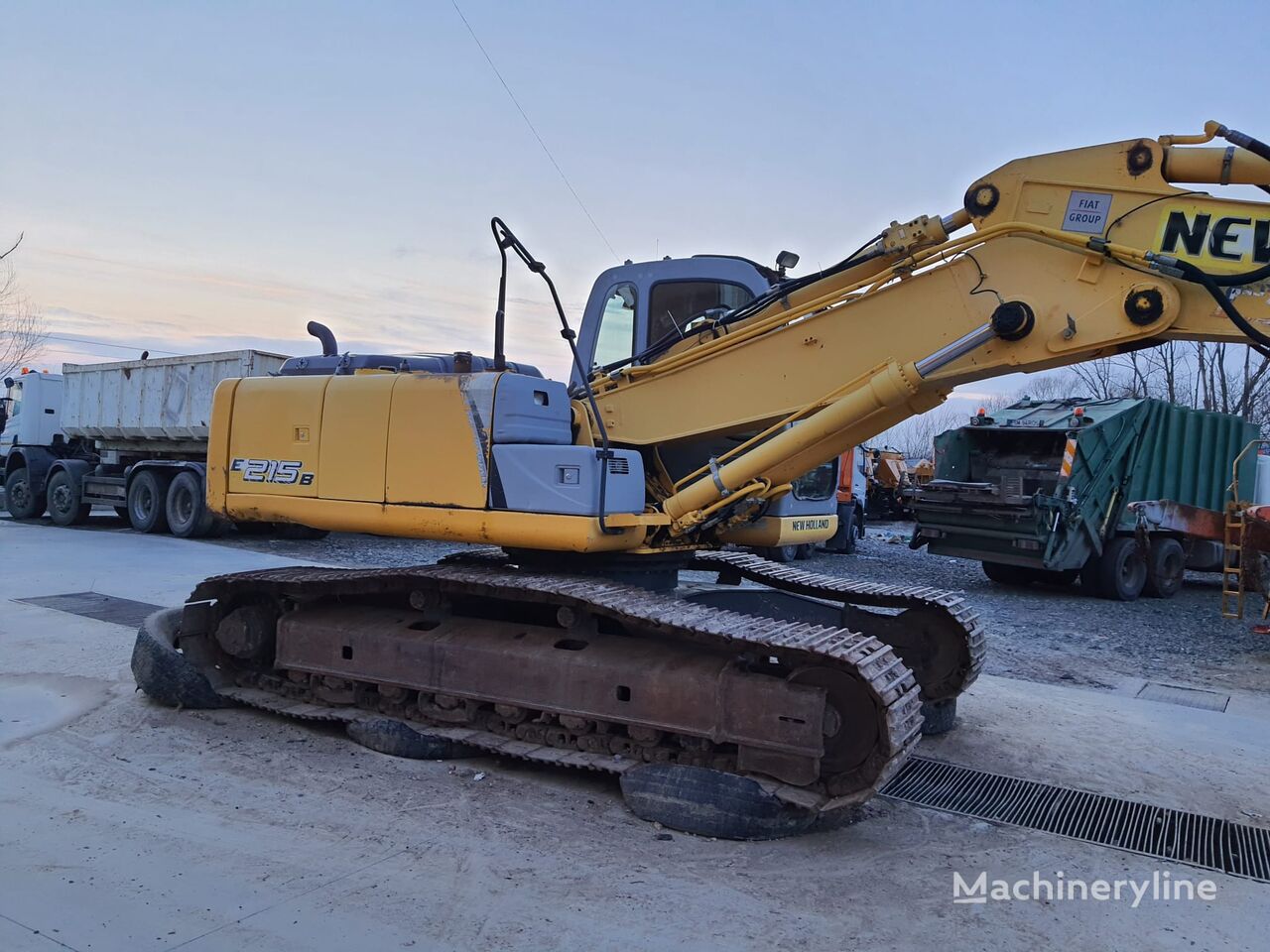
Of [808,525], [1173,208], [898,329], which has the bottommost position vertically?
[808,525]

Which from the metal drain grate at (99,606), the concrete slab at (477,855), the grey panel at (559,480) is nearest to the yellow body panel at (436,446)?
the grey panel at (559,480)

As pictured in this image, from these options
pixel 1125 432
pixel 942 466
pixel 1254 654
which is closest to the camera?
pixel 1254 654

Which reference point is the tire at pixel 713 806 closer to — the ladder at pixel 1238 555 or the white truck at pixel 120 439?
the ladder at pixel 1238 555

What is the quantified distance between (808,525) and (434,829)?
9.54ft

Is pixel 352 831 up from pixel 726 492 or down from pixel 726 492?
down

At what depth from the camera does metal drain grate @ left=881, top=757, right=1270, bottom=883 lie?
164 inches

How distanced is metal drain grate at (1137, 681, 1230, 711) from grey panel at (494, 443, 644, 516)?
4.62 m

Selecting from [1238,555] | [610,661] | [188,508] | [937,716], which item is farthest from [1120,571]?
[188,508]

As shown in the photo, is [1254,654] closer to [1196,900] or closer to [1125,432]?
[1125,432]

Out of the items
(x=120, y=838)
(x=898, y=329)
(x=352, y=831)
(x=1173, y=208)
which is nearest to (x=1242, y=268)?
(x=1173, y=208)

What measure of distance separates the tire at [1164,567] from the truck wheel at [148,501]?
15.6 meters

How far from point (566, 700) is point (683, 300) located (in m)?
2.51

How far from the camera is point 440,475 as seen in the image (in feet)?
17.0

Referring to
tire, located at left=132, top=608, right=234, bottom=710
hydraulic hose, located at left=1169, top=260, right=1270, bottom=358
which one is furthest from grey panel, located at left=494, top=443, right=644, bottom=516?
hydraulic hose, located at left=1169, top=260, right=1270, bottom=358
